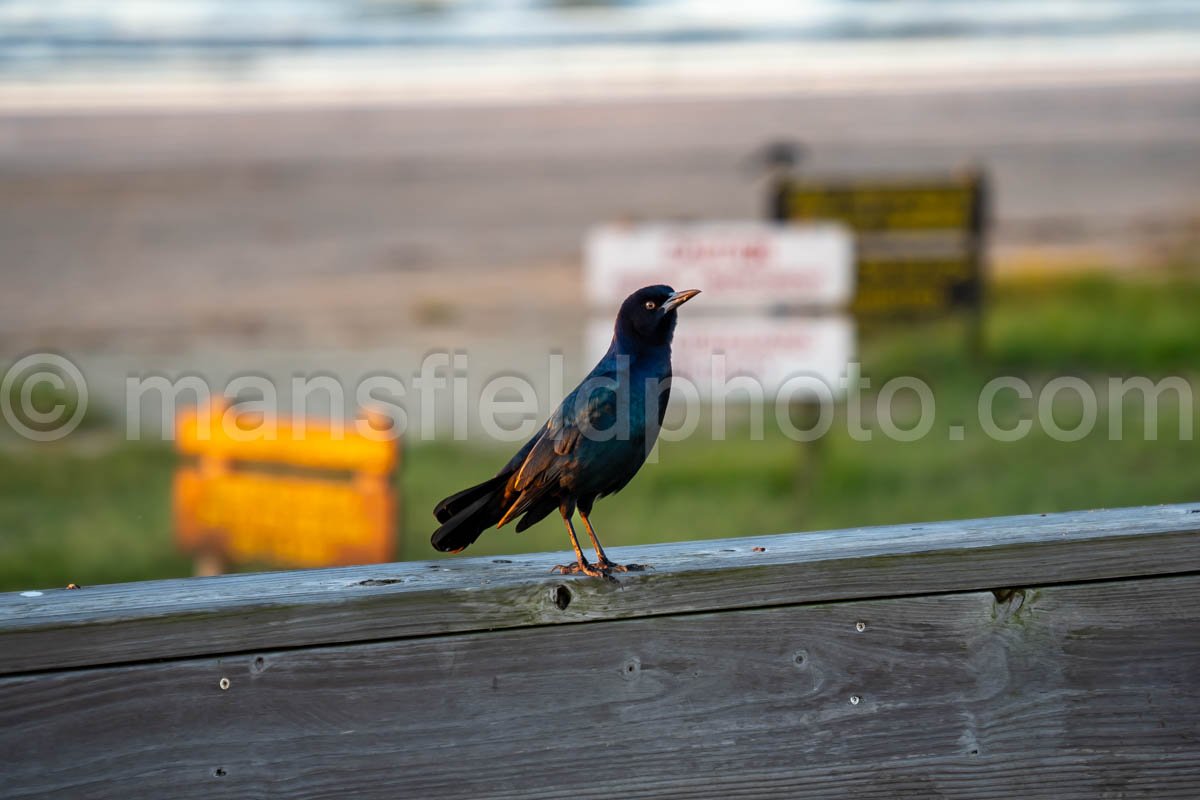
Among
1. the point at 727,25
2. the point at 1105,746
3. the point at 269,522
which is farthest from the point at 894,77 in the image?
the point at 1105,746

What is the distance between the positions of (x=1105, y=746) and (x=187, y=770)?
0.98m

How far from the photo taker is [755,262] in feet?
21.5

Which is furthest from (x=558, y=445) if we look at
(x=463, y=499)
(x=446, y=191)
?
(x=446, y=191)

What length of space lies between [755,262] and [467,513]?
470cm

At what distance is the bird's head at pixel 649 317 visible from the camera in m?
2.53

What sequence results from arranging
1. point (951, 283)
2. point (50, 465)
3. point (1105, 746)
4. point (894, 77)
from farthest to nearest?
point (894, 77), point (50, 465), point (951, 283), point (1105, 746)

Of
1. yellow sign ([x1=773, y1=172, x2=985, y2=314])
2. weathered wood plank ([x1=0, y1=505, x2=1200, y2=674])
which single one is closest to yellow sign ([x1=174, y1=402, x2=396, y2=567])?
yellow sign ([x1=773, y1=172, x2=985, y2=314])

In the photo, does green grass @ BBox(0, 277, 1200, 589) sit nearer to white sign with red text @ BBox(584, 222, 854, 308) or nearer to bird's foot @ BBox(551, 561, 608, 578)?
white sign with red text @ BBox(584, 222, 854, 308)

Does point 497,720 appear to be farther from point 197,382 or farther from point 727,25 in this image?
point 727,25

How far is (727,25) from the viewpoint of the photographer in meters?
15.1

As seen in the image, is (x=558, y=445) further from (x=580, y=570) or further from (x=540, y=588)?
(x=540, y=588)

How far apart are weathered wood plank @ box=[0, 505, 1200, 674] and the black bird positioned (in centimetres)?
40

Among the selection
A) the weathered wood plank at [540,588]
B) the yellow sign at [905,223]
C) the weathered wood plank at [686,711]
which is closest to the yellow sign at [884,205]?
the yellow sign at [905,223]

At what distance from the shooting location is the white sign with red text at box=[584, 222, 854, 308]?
6461mm
